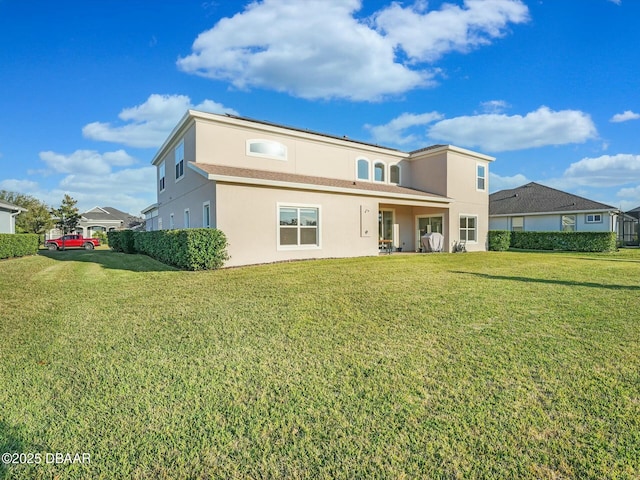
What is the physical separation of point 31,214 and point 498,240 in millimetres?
44039

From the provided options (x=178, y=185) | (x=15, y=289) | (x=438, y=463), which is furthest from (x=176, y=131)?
(x=438, y=463)

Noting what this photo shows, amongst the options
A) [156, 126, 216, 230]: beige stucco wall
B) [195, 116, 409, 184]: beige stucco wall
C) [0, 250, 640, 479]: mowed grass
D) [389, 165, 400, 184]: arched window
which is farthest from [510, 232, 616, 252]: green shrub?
[156, 126, 216, 230]: beige stucco wall

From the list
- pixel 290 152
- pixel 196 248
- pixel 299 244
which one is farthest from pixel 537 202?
pixel 196 248

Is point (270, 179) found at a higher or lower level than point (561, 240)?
higher

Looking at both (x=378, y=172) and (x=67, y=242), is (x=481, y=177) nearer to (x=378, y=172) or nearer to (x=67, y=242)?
(x=378, y=172)

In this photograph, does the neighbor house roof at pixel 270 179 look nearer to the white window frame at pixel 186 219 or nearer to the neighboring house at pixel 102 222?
the white window frame at pixel 186 219

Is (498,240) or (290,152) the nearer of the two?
(290,152)

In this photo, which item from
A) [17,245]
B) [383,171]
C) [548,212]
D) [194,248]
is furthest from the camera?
[548,212]

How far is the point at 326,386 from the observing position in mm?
3352

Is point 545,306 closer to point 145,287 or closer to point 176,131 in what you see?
point 145,287

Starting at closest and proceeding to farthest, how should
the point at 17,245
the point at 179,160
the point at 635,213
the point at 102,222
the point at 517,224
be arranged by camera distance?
1. the point at 179,160
2. the point at 17,245
3. the point at 517,224
4. the point at 635,213
5. the point at 102,222

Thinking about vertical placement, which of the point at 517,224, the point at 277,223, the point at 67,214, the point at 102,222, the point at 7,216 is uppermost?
the point at 67,214

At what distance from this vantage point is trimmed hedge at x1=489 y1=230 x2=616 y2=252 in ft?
64.7

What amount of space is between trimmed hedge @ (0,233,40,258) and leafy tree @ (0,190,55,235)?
19.8 meters
